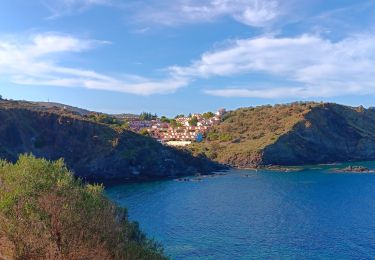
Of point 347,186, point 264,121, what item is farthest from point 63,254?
point 264,121

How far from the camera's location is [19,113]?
11688cm

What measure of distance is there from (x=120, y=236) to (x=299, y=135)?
147 metres

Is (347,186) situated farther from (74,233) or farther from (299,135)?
(74,233)

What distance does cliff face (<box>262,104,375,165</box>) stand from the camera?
15838 centimetres

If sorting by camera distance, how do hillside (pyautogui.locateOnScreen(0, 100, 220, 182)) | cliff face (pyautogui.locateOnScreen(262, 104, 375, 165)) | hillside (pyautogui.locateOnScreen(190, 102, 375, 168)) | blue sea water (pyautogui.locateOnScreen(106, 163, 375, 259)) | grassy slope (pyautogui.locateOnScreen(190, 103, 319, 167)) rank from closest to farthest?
1. blue sea water (pyautogui.locateOnScreen(106, 163, 375, 259))
2. hillside (pyautogui.locateOnScreen(0, 100, 220, 182))
3. grassy slope (pyautogui.locateOnScreen(190, 103, 319, 167))
4. hillside (pyautogui.locateOnScreen(190, 102, 375, 168))
5. cliff face (pyautogui.locateOnScreen(262, 104, 375, 165))

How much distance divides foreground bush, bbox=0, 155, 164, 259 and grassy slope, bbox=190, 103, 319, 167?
12519 cm

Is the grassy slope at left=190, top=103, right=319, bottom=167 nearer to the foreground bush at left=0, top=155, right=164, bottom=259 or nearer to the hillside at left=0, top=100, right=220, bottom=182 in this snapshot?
the hillside at left=0, top=100, right=220, bottom=182

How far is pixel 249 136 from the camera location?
179 meters

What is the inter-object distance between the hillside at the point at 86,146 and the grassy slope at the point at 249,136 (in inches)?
1017

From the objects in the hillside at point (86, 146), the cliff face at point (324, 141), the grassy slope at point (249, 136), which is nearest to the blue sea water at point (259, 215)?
the hillside at point (86, 146)

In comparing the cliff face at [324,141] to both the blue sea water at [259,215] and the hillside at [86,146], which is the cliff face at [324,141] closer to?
the blue sea water at [259,215]

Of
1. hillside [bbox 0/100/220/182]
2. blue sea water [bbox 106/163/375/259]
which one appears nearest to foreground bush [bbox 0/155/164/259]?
blue sea water [bbox 106/163/375/259]

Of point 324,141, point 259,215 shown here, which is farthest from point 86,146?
point 324,141

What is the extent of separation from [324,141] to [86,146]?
99888mm
